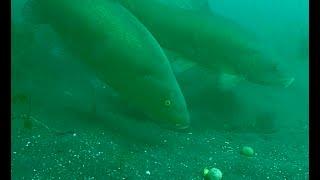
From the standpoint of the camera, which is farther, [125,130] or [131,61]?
[125,130]

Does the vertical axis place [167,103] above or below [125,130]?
above

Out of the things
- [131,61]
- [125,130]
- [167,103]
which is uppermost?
[131,61]

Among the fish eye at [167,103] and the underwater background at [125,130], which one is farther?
the fish eye at [167,103]

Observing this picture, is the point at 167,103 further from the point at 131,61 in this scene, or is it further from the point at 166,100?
the point at 131,61

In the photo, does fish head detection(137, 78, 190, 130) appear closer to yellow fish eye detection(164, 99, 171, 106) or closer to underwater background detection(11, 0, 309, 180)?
yellow fish eye detection(164, 99, 171, 106)

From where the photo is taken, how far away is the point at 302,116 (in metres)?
4.93

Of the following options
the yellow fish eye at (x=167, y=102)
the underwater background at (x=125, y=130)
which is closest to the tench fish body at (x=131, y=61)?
the yellow fish eye at (x=167, y=102)

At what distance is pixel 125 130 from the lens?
116 inches

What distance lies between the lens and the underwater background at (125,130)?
2.45 metres

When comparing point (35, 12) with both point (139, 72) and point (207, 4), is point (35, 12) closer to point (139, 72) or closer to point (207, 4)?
point (139, 72)

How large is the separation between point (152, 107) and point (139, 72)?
0.79 feet

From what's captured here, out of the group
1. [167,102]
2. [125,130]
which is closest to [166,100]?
[167,102]

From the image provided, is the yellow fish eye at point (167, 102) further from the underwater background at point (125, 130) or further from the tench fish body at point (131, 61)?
the underwater background at point (125, 130)

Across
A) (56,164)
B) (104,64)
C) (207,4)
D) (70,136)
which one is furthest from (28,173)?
(207,4)
